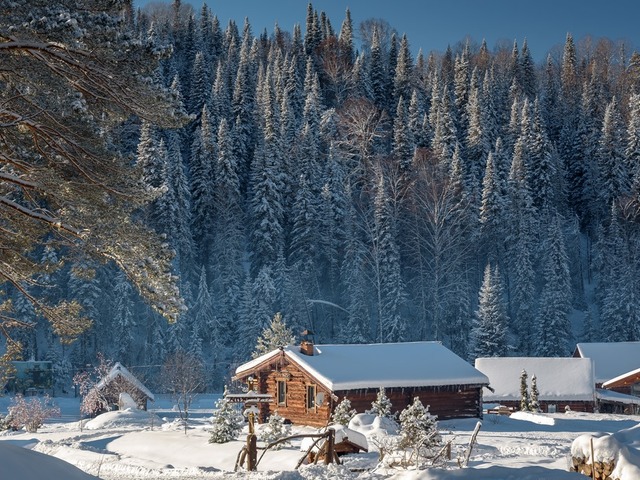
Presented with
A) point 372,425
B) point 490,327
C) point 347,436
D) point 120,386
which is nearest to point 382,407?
point 372,425

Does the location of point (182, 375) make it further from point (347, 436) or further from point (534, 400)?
point (347, 436)

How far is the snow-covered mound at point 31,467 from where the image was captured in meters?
7.43

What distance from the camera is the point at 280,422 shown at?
28.7 metres

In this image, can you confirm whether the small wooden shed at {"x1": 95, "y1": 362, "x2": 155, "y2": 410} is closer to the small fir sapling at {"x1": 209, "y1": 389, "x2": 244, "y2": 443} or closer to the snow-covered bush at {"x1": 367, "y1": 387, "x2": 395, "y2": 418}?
the small fir sapling at {"x1": 209, "y1": 389, "x2": 244, "y2": 443}

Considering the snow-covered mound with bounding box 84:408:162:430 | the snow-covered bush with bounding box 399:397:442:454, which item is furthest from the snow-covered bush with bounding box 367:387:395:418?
the snow-covered mound with bounding box 84:408:162:430

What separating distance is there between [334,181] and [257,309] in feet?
61.0

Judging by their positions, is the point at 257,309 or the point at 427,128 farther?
the point at 427,128

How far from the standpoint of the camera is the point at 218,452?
1078 inches

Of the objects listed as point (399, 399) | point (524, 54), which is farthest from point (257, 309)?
point (524, 54)

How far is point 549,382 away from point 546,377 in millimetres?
531

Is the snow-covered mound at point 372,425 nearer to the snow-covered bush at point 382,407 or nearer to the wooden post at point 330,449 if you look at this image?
the snow-covered bush at point 382,407

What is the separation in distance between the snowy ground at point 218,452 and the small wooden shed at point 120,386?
4348 millimetres

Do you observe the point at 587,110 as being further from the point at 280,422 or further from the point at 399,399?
the point at 280,422

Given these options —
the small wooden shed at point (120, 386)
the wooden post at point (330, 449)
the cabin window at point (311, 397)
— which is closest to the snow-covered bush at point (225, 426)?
the cabin window at point (311, 397)
